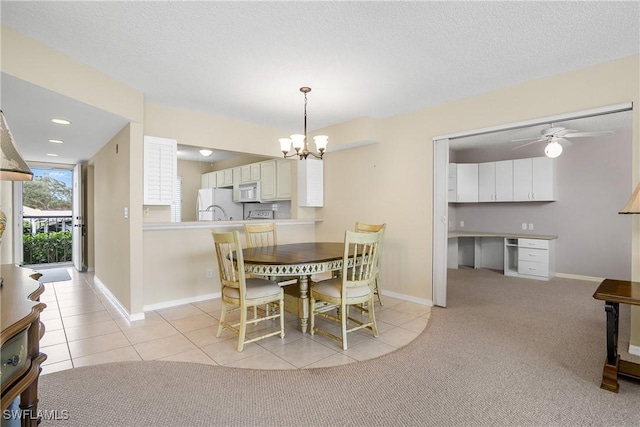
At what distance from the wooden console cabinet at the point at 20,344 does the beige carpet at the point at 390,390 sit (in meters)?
0.79

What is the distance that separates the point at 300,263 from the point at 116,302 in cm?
275

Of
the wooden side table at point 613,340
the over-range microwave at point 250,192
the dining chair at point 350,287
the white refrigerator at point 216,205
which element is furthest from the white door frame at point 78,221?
the wooden side table at point 613,340

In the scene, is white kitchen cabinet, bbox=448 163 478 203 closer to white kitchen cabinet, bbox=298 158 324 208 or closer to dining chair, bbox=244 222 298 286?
white kitchen cabinet, bbox=298 158 324 208

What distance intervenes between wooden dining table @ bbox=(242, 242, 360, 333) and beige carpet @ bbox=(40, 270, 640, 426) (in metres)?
0.76

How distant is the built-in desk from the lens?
5.32 m

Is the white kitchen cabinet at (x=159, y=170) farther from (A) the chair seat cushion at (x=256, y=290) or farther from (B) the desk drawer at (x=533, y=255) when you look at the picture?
(B) the desk drawer at (x=533, y=255)

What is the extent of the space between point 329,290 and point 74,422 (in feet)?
6.06

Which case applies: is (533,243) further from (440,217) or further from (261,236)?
(261,236)

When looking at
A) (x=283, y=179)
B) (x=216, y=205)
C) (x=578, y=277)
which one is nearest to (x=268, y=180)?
(x=283, y=179)

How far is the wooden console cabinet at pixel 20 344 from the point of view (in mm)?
943

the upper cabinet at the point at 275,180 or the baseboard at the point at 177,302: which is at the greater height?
the upper cabinet at the point at 275,180

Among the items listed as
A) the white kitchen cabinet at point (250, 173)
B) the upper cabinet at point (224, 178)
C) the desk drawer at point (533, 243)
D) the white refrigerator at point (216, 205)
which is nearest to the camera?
the desk drawer at point (533, 243)

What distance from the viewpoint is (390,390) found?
81.0 inches

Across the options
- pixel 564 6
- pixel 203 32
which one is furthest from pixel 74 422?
pixel 564 6
